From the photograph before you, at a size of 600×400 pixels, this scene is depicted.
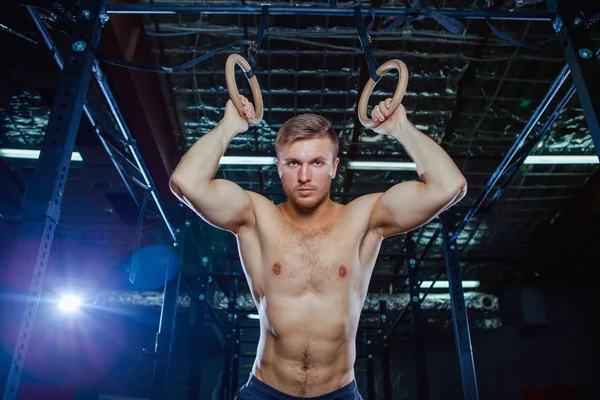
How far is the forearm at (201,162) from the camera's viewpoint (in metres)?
1.55

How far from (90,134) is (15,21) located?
4.25 feet

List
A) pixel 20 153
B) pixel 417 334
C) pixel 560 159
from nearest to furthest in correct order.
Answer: pixel 417 334 < pixel 560 159 < pixel 20 153

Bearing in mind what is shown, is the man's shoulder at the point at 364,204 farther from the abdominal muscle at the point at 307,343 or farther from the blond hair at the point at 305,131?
the abdominal muscle at the point at 307,343

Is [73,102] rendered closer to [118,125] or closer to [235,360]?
[118,125]

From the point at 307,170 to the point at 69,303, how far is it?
8.32 metres

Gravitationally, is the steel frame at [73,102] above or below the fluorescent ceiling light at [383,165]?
below

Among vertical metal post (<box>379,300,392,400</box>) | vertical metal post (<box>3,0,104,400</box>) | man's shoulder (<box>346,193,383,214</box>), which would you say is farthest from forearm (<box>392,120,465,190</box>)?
vertical metal post (<box>379,300,392,400</box>)

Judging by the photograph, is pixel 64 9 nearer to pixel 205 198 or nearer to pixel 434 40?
pixel 205 198

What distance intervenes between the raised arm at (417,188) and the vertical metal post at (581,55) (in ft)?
3.26

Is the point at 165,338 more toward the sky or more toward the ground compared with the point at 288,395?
more toward the sky

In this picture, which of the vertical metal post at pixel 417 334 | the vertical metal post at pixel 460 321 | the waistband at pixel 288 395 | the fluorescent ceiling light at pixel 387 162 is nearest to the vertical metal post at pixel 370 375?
the vertical metal post at pixel 417 334

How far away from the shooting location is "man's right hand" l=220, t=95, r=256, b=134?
1.77m

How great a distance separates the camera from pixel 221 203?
1.63m

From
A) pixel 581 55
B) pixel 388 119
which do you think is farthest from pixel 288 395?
pixel 581 55
